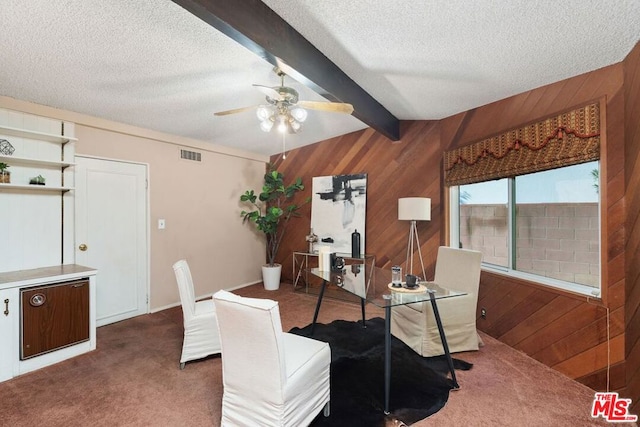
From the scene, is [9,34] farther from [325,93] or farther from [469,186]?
[469,186]

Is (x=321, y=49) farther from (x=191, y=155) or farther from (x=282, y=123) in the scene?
(x=191, y=155)

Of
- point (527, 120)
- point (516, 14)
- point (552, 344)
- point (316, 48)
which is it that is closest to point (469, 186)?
point (527, 120)

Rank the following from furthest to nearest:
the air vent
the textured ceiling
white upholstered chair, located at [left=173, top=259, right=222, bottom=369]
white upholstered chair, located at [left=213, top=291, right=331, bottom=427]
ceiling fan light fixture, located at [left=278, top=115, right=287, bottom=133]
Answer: the air vent
ceiling fan light fixture, located at [left=278, top=115, right=287, bottom=133]
white upholstered chair, located at [left=173, top=259, right=222, bottom=369]
the textured ceiling
white upholstered chair, located at [left=213, top=291, right=331, bottom=427]

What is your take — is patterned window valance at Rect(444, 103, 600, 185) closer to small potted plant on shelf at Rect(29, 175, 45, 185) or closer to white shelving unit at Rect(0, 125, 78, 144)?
white shelving unit at Rect(0, 125, 78, 144)

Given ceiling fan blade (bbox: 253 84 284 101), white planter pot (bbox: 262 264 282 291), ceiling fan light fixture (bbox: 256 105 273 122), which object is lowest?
white planter pot (bbox: 262 264 282 291)

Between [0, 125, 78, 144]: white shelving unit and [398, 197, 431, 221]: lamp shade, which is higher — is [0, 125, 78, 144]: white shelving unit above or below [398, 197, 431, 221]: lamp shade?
above

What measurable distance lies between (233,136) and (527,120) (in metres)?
3.61

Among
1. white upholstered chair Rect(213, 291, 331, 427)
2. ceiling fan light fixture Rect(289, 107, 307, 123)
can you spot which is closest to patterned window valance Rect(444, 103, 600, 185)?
ceiling fan light fixture Rect(289, 107, 307, 123)

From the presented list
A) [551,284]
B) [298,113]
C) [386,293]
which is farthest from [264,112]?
[551,284]

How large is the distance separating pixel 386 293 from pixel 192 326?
167 centimetres

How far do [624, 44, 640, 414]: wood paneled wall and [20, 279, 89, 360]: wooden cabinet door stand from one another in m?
4.39

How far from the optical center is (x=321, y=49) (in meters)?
2.30

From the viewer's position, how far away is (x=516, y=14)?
67.9 inches

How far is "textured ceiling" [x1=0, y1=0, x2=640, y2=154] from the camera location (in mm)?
1732
